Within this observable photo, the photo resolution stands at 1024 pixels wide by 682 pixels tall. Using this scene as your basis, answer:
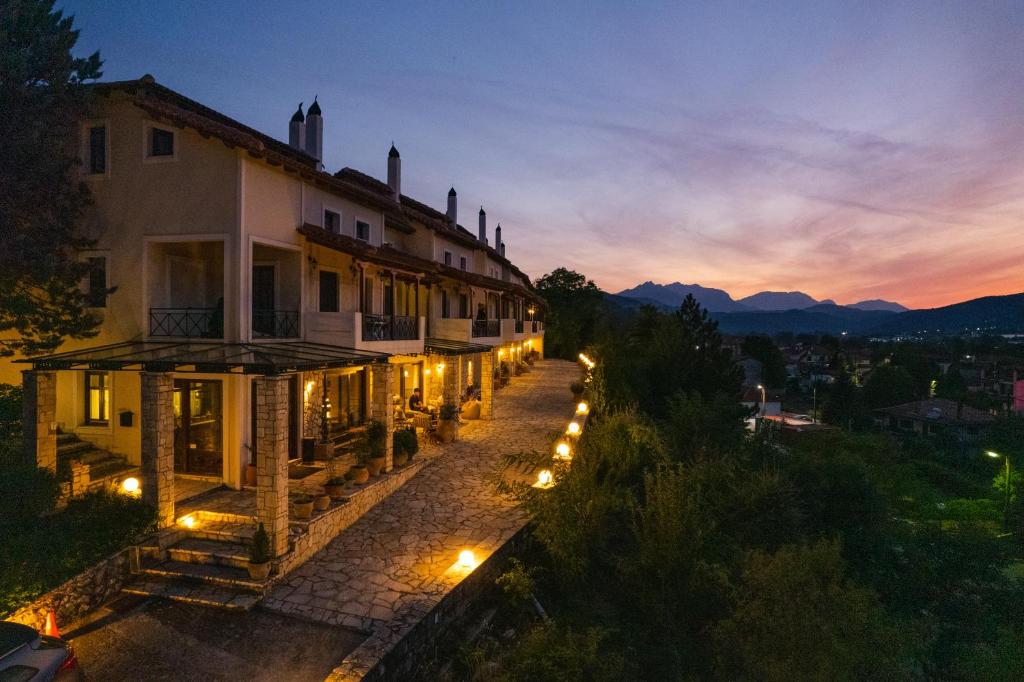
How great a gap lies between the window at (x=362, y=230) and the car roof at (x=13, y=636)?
1381 cm

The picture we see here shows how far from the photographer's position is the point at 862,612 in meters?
7.82

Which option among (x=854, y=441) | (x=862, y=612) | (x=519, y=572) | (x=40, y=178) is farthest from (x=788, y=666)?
(x=854, y=441)

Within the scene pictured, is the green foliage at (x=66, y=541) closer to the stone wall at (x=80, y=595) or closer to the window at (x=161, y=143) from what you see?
the stone wall at (x=80, y=595)

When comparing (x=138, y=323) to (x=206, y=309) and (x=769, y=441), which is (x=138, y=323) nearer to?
(x=206, y=309)

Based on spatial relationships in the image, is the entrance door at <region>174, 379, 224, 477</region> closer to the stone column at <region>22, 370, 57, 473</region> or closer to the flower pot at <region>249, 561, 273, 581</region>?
the stone column at <region>22, 370, 57, 473</region>

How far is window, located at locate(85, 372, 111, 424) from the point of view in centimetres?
1385

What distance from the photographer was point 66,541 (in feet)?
29.8

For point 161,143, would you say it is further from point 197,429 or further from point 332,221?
point 197,429

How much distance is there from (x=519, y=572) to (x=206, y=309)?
10278mm

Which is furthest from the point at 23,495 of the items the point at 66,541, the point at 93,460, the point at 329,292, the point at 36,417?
the point at 329,292

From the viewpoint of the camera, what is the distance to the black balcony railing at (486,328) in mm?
25225

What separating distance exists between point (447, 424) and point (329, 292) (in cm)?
600

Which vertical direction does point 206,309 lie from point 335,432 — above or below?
above

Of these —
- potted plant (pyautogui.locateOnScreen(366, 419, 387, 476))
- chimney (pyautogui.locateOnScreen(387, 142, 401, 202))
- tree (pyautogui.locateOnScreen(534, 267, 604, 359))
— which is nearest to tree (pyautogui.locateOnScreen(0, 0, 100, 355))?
potted plant (pyautogui.locateOnScreen(366, 419, 387, 476))
